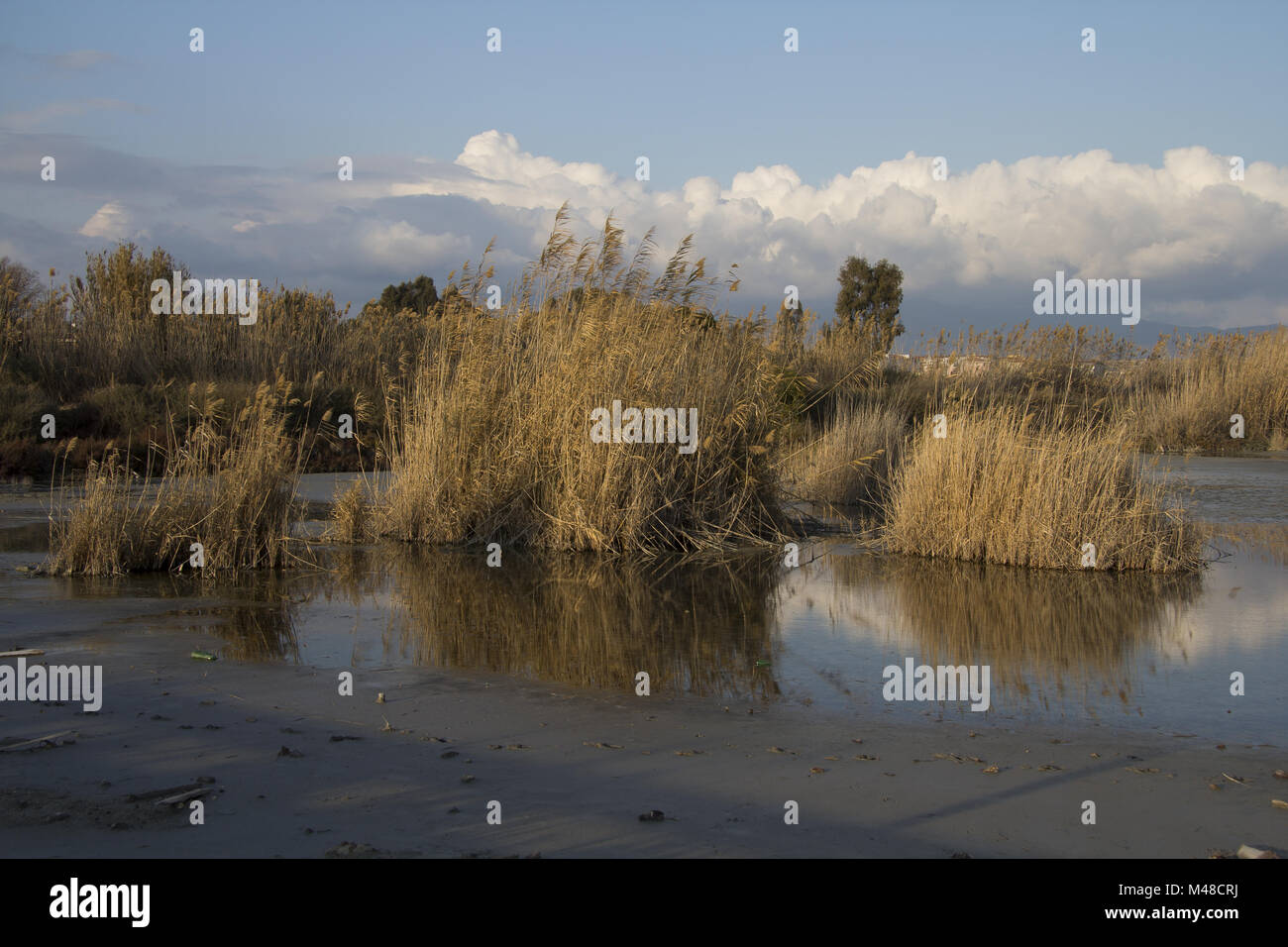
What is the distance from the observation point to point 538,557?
10102mm

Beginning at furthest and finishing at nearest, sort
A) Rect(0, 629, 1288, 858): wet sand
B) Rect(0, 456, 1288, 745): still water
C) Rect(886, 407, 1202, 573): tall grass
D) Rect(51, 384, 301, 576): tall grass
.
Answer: Rect(886, 407, 1202, 573): tall grass → Rect(51, 384, 301, 576): tall grass → Rect(0, 456, 1288, 745): still water → Rect(0, 629, 1288, 858): wet sand

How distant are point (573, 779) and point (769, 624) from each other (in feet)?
11.2

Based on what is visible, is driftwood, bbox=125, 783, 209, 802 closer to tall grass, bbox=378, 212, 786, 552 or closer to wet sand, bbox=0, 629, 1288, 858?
wet sand, bbox=0, 629, 1288, 858

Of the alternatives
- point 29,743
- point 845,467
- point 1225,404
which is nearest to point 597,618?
point 29,743

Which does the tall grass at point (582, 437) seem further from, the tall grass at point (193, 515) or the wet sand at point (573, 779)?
the wet sand at point (573, 779)

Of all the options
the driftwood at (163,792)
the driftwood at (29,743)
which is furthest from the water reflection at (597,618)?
the driftwood at (163,792)

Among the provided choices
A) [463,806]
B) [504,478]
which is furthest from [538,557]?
[463,806]

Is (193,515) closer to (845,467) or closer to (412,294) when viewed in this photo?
(845,467)

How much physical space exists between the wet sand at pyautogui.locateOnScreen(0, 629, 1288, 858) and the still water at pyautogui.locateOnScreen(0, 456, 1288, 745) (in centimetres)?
47

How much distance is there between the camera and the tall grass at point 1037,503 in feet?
31.3

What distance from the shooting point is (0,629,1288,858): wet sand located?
348cm

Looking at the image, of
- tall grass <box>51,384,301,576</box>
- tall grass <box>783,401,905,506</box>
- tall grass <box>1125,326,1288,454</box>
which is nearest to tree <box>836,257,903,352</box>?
tall grass <box>1125,326,1288,454</box>

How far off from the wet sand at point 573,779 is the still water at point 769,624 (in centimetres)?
47
